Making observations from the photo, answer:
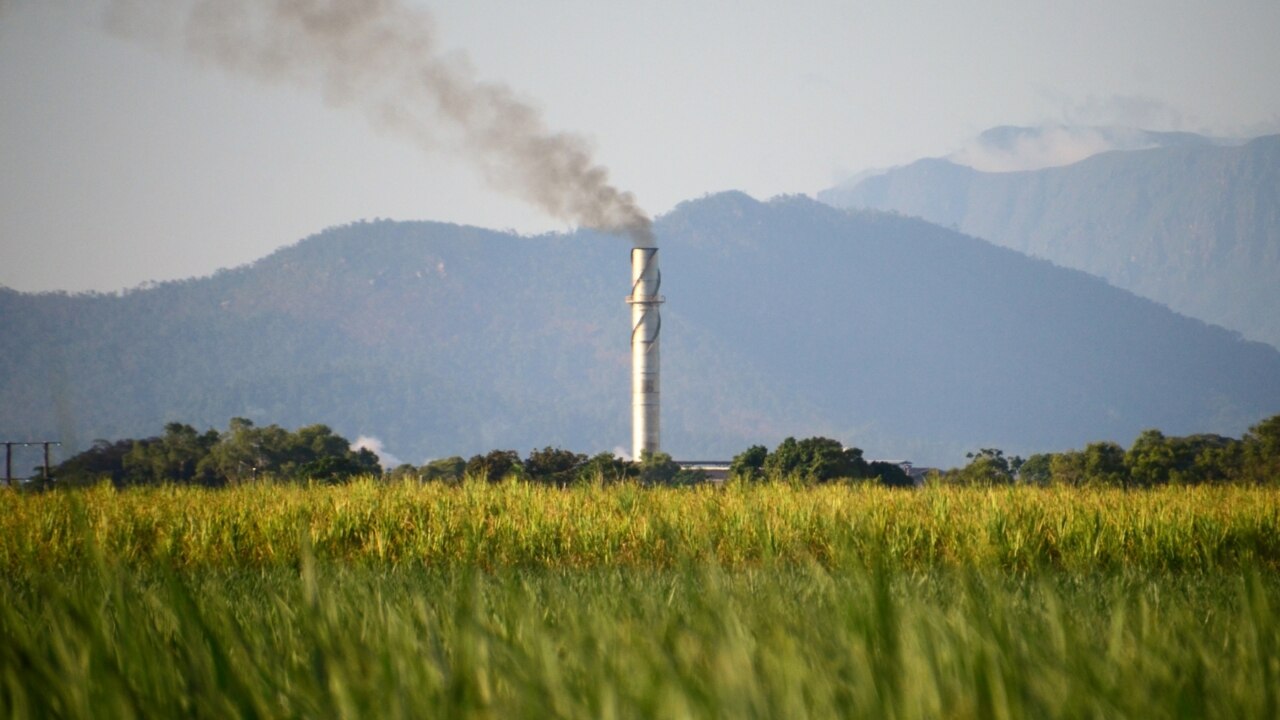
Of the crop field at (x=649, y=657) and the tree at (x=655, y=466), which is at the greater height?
the tree at (x=655, y=466)

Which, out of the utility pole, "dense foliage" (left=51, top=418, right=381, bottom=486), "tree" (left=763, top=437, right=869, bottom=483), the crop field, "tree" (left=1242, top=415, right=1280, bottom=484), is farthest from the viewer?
"dense foliage" (left=51, top=418, right=381, bottom=486)

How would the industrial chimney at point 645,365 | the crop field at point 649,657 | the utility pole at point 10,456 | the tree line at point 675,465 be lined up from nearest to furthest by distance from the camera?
the crop field at point 649,657 → the utility pole at point 10,456 → the tree line at point 675,465 → the industrial chimney at point 645,365

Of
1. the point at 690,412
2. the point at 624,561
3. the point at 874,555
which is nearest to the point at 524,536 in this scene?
the point at 624,561

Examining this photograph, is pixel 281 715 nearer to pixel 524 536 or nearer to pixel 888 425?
pixel 524 536

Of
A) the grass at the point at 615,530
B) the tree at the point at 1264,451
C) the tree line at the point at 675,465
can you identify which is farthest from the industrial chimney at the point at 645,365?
the grass at the point at 615,530

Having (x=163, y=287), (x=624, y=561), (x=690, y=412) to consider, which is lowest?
(x=624, y=561)

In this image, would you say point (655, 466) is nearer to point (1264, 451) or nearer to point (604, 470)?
point (604, 470)

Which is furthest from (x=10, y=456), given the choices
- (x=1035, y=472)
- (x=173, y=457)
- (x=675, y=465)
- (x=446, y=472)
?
(x=1035, y=472)

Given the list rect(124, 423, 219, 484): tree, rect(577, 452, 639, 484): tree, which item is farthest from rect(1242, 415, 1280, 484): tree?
rect(124, 423, 219, 484): tree

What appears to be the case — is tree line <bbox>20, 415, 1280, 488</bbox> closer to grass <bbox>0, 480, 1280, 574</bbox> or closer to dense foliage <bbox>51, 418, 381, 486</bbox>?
dense foliage <bbox>51, 418, 381, 486</bbox>

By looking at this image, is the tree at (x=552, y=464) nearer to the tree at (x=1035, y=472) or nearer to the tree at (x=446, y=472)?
the tree at (x=446, y=472)

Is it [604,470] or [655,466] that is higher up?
[655,466]

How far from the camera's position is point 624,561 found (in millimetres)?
12617

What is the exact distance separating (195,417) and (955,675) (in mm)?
180894
